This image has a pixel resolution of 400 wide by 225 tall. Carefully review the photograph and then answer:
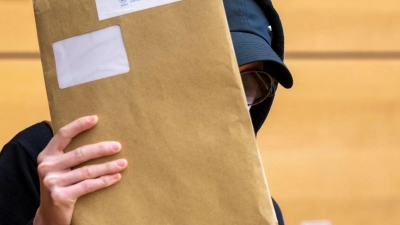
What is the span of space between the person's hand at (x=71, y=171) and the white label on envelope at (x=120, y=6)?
12 cm

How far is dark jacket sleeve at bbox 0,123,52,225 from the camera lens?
81 cm

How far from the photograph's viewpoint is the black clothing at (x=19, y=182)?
81cm

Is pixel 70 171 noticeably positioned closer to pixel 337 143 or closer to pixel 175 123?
pixel 175 123

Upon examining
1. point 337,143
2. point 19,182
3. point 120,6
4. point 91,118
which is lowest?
point 337,143

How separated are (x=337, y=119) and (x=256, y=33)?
790 mm

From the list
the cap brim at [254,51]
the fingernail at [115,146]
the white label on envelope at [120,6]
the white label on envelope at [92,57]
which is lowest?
the fingernail at [115,146]

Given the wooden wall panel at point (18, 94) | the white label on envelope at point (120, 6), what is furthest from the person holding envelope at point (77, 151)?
the wooden wall panel at point (18, 94)

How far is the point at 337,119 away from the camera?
1498mm

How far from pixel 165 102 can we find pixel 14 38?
856mm

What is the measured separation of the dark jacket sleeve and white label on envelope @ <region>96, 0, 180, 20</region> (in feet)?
1.05

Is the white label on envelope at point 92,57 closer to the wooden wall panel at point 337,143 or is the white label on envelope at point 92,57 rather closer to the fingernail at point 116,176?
the fingernail at point 116,176

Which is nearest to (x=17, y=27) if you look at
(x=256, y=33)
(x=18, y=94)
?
(x=18, y=94)

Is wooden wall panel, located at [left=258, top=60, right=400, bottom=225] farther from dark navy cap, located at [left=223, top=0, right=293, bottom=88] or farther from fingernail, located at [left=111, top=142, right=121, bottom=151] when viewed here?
fingernail, located at [left=111, top=142, right=121, bottom=151]

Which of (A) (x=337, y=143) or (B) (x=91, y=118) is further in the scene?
(A) (x=337, y=143)
